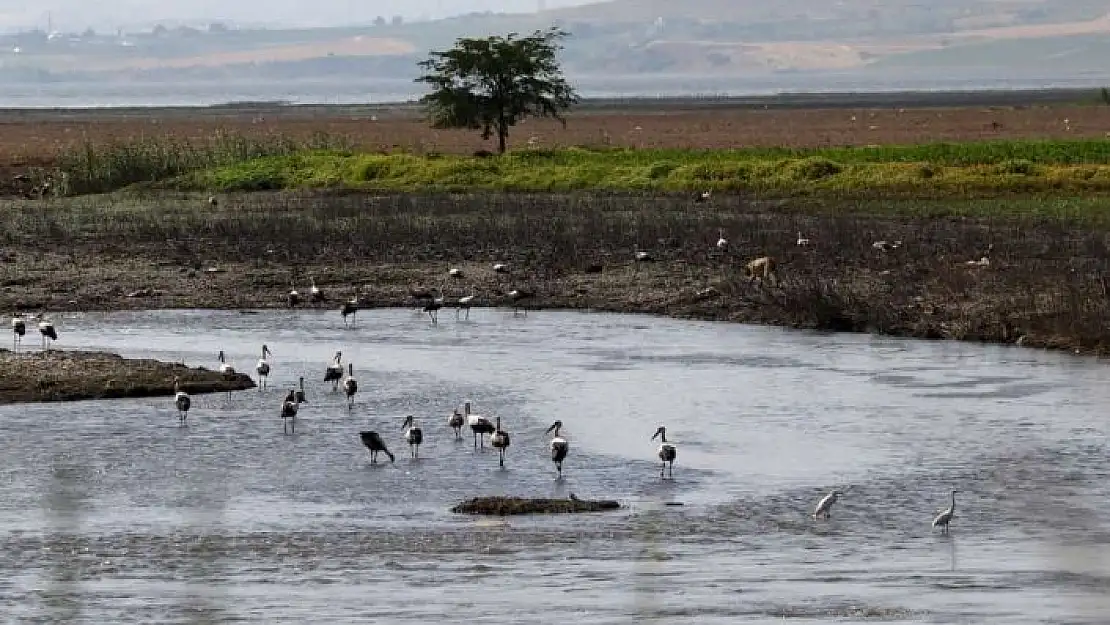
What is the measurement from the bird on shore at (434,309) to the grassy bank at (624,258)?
5.05 feet

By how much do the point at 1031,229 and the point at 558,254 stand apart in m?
9.83

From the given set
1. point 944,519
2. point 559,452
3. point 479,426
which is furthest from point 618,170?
point 944,519

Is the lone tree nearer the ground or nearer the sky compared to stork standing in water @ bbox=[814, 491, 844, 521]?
nearer the sky

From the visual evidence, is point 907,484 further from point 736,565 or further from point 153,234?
point 153,234

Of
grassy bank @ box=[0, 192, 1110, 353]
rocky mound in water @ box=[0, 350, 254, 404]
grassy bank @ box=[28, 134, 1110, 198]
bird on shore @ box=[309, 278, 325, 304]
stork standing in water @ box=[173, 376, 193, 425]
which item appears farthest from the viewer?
grassy bank @ box=[28, 134, 1110, 198]

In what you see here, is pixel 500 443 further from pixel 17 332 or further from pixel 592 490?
pixel 17 332

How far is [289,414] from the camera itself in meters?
23.5

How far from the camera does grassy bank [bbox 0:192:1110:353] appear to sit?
32.3 m

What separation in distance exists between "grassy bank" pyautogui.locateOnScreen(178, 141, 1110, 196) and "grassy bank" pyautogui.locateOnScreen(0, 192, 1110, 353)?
7.84ft

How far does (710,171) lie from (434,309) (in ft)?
79.4

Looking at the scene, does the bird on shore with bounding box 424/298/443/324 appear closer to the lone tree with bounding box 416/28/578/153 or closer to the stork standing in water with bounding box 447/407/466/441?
the stork standing in water with bounding box 447/407/466/441

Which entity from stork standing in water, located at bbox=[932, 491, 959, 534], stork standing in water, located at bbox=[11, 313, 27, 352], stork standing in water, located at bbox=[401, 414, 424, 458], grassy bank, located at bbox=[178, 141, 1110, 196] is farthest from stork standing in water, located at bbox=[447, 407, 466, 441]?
grassy bank, located at bbox=[178, 141, 1110, 196]

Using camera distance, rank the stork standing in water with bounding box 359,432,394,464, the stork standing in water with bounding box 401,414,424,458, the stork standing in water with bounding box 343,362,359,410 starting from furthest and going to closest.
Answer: the stork standing in water with bounding box 343,362,359,410, the stork standing in water with bounding box 401,414,424,458, the stork standing in water with bounding box 359,432,394,464

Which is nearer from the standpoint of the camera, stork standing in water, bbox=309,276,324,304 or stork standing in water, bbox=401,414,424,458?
stork standing in water, bbox=401,414,424,458
